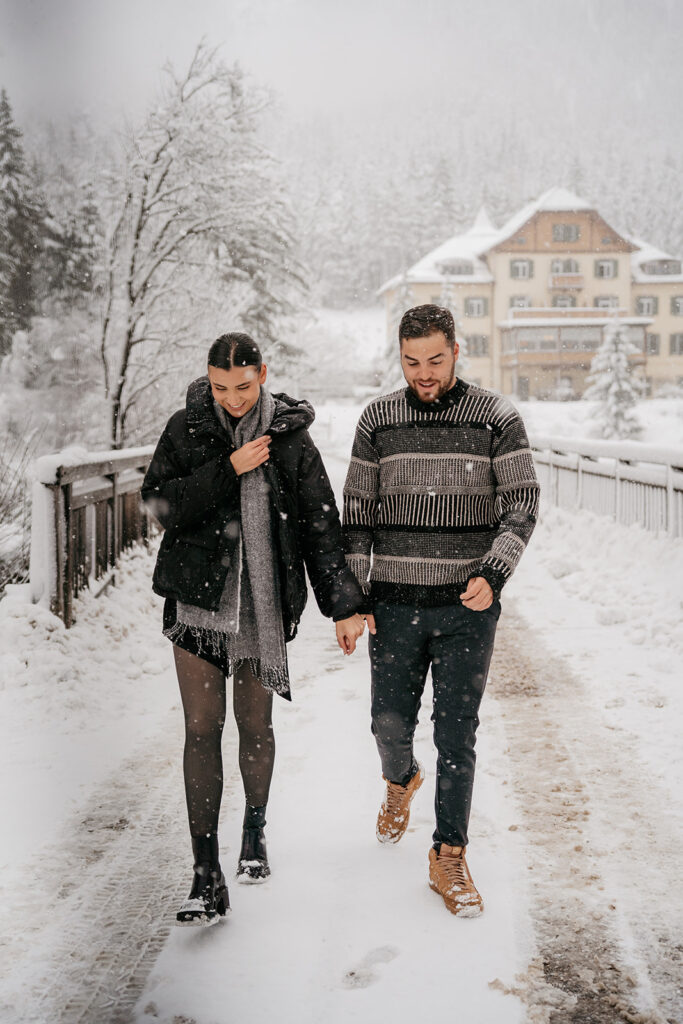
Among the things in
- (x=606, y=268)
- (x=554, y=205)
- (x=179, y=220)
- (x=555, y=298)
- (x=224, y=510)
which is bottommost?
(x=224, y=510)

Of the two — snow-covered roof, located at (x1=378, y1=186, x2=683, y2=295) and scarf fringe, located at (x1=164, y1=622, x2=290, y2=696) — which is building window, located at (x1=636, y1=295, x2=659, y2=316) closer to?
snow-covered roof, located at (x1=378, y1=186, x2=683, y2=295)

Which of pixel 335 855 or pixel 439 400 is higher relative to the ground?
pixel 439 400

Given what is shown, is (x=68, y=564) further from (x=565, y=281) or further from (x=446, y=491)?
(x=565, y=281)

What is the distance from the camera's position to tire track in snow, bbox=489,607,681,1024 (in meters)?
2.57

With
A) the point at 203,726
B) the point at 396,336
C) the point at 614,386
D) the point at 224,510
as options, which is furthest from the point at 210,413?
the point at 396,336

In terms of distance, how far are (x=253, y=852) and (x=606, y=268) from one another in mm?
56733

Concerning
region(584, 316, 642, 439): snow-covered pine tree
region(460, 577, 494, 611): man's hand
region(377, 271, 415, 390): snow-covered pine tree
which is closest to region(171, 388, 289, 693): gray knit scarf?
region(460, 577, 494, 611): man's hand

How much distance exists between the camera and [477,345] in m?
54.6

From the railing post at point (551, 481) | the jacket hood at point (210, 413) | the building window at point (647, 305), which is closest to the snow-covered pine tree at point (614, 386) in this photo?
the building window at point (647, 305)

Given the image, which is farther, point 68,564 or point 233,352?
point 68,564

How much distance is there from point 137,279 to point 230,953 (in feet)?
44.1

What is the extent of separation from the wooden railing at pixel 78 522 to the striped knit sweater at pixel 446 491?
3.63 meters

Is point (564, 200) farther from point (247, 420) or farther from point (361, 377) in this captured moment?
point (247, 420)

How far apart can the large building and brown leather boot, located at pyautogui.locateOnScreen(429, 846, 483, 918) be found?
5130 cm
